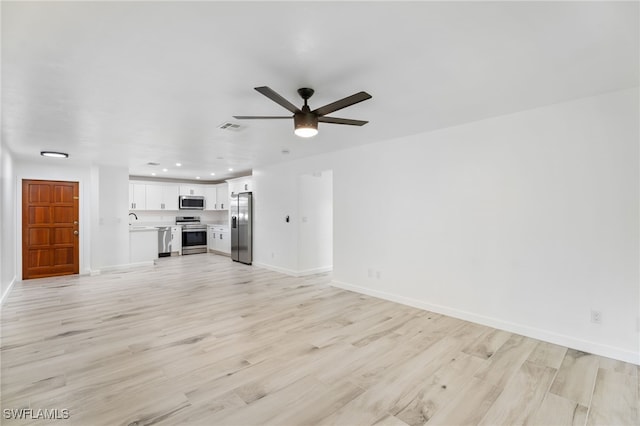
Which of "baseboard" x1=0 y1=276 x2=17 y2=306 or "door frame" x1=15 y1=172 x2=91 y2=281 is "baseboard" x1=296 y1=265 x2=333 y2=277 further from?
"door frame" x1=15 y1=172 x2=91 y2=281

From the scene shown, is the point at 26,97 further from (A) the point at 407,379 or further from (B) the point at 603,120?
(B) the point at 603,120

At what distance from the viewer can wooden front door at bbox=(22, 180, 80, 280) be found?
5.89 meters

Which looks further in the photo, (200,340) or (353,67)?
(200,340)

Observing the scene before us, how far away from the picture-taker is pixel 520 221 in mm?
3232

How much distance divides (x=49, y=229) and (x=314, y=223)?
214 inches

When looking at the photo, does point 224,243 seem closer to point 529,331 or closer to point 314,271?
point 314,271

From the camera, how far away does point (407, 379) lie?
93.1 inches

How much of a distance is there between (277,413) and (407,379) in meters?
1.05

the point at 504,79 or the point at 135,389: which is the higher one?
the point at 504,79

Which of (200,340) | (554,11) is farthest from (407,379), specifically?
(554,11)

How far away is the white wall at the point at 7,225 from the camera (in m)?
4.30

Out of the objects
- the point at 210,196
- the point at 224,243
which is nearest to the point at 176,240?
the point at 224,243

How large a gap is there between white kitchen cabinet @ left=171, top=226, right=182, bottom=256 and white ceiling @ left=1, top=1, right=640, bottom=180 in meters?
5.53

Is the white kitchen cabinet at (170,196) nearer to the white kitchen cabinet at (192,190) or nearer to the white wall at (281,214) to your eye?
the white kitchen cabinet at (192,190)
